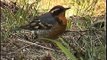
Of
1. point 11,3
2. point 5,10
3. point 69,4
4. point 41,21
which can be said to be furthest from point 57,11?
point 69,4

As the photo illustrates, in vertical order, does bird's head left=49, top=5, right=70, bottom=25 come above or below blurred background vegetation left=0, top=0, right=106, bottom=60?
above

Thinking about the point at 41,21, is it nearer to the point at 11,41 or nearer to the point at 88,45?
the point at 11,41

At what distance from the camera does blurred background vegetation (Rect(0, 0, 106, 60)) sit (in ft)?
12.5

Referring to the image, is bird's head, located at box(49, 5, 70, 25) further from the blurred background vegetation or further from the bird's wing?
the blurred background vegetation

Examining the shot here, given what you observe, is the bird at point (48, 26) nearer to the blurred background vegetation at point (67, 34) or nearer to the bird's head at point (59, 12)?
the bird's head at point (59, 12)

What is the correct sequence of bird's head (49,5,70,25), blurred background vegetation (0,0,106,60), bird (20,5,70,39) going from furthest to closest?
bird's head (49,5,70,25) → bird (20,5,70,39) → blurred background vegetation (0,0,106,60)

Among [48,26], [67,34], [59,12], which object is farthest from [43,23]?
[67,34]

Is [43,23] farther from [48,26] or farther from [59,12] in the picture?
[59,12]

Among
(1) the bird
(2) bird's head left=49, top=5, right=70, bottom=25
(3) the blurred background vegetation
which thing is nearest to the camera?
(3) the blurred background vegetation

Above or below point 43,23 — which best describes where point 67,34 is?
below

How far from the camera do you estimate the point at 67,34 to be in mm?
5578

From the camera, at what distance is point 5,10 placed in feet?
18.7

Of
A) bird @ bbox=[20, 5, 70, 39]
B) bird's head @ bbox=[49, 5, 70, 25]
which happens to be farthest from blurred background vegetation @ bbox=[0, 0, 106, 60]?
bird's head @ bbox=[49, 5, 70, 25]

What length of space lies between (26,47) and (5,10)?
3.86 ft
